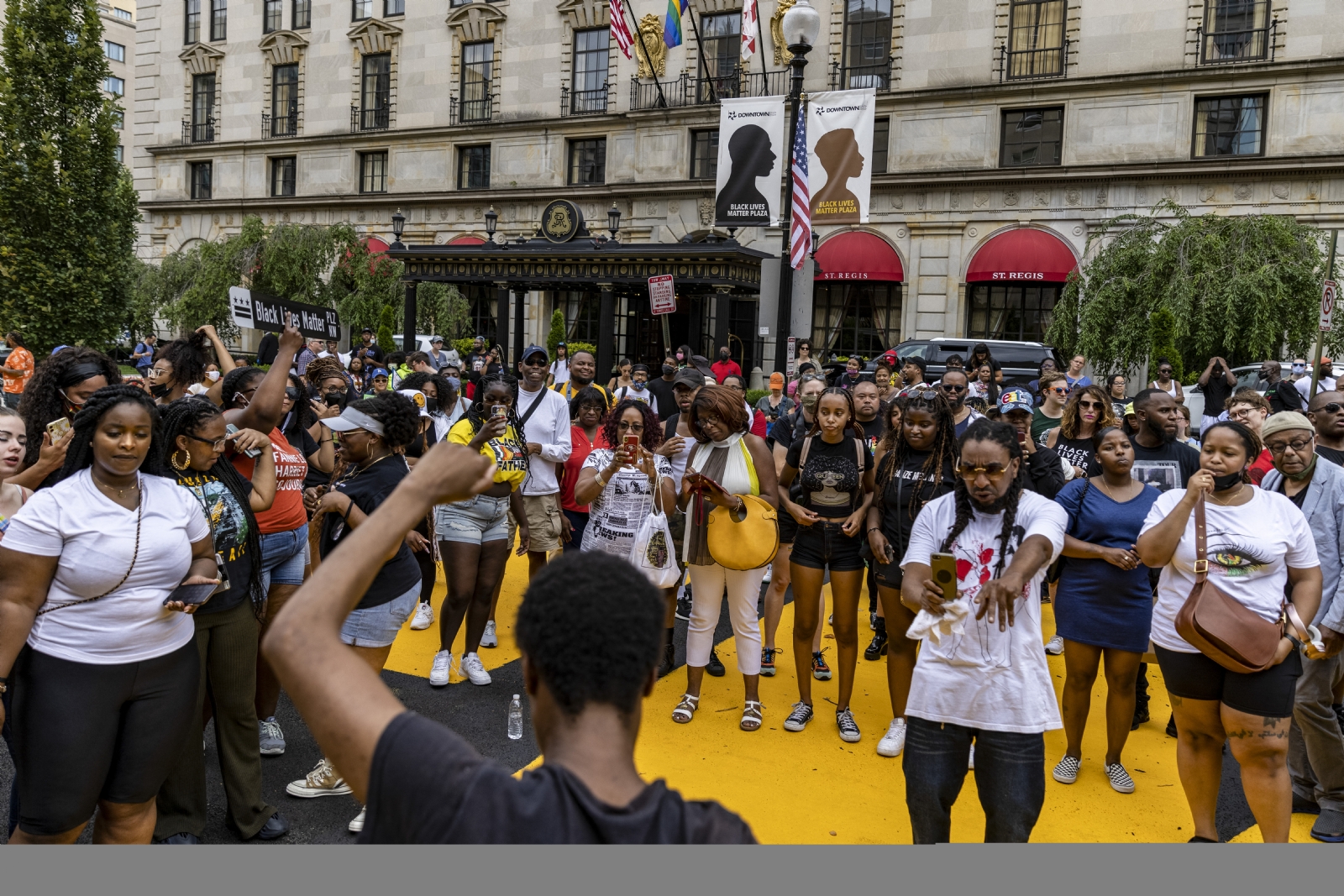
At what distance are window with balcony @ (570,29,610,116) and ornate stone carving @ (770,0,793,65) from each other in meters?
6.24

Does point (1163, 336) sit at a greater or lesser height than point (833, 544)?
greater

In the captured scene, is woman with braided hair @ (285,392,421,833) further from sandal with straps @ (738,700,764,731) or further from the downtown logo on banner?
the downtown logo on banner

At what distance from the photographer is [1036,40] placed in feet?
85.2

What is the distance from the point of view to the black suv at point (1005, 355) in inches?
791

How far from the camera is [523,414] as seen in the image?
23.2ft

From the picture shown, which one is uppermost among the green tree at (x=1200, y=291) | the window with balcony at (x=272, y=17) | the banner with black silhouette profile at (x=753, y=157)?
the window with balcony at (x=272, y=17)

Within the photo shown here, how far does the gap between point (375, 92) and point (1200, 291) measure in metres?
29.3

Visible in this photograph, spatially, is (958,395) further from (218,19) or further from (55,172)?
(218,19)

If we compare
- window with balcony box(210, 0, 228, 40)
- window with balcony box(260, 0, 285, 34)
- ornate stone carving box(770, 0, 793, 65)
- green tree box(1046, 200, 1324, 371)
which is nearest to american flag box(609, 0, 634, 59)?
ornate stone carving box(770, 0, 793, 65)

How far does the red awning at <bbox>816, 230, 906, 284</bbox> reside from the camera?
88.3 feet

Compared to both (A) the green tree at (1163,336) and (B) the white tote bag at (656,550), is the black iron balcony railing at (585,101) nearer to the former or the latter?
(A) the green tree at (1163,336)

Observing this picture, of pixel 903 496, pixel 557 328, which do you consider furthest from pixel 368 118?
pixel 903 496

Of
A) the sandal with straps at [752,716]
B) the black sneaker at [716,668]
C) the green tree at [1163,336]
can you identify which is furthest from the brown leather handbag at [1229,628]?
the green tree at [1163,336]

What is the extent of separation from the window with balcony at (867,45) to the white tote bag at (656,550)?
2493 cm
